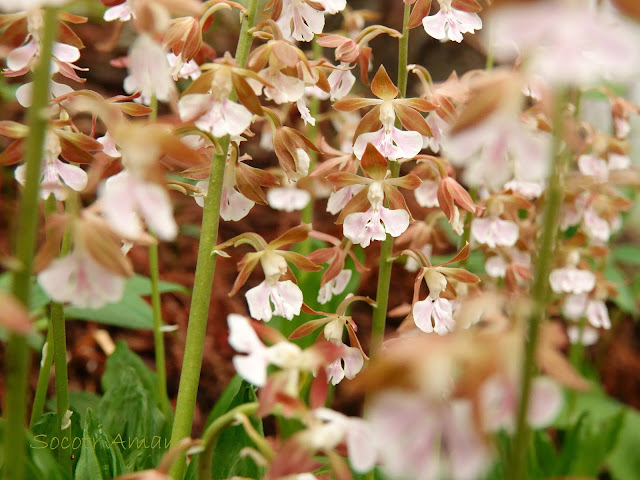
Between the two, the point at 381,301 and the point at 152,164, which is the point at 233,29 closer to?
the point at 381,301

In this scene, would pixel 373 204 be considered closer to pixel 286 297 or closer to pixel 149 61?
pixel 286 297

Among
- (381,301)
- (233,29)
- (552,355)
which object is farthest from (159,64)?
(233,29)

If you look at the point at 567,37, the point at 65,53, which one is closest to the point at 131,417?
the point at 65,53

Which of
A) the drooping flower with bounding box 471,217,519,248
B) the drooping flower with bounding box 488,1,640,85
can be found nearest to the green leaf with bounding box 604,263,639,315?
the drooping flower with bounding box 471,217,519,248

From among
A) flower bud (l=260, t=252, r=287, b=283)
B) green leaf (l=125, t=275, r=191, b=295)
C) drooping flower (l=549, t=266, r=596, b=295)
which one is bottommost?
green leaf (l=125, t=275, r=191, b=295)

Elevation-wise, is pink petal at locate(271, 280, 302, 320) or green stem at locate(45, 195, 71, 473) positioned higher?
pink petal at locate(271, 280, 302, 320)

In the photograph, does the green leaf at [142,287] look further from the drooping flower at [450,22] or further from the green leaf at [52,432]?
the drooping flower at [450,22]

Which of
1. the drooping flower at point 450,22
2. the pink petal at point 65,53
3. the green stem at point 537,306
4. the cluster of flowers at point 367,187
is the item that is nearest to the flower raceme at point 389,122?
the cluster of flowers at point 367,187

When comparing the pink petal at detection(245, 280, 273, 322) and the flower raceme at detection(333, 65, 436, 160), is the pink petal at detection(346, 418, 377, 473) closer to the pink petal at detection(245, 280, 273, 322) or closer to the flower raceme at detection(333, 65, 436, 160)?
the pink petal at detection(245, 280, 273, 322)
